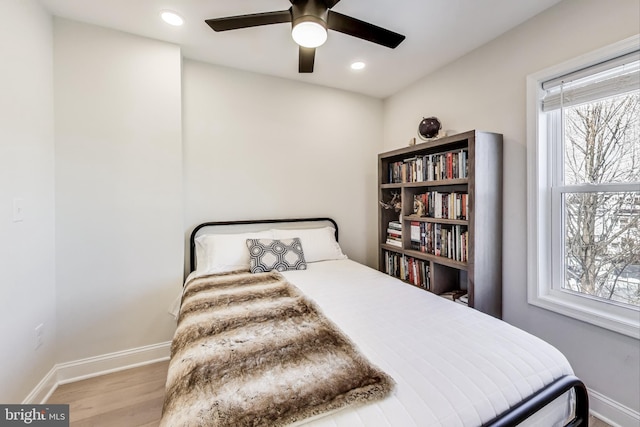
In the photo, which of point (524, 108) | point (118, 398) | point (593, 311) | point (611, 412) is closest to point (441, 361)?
point (593, 311)

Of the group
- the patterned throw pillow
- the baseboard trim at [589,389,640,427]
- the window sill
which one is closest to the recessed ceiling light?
the patterned throw pillow

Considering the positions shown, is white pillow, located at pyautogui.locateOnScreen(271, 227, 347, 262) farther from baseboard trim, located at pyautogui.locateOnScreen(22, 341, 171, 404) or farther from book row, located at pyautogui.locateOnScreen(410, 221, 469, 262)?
baseboard trim, located at pyautogui.locateOnScreen(22, 341, 171, 404)

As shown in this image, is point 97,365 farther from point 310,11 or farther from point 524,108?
point 524,108

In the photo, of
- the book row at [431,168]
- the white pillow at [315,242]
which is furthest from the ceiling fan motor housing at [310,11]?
the white pillow at [315,242]

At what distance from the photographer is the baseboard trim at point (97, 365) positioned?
5.86 feet

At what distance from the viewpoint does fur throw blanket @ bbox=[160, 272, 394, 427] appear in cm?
76

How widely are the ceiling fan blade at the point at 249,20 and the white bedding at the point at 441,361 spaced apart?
5.58 feet

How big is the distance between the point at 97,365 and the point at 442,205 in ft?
10.1

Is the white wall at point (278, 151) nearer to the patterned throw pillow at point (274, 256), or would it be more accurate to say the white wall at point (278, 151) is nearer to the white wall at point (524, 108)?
the patterned throw pillow at point (274, 256)

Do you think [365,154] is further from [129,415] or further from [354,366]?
[129,415]

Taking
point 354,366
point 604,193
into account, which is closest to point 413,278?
point 604,193

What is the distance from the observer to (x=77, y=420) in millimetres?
1548

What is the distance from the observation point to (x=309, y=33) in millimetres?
1489

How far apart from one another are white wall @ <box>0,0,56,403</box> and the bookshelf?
9.28 feet
